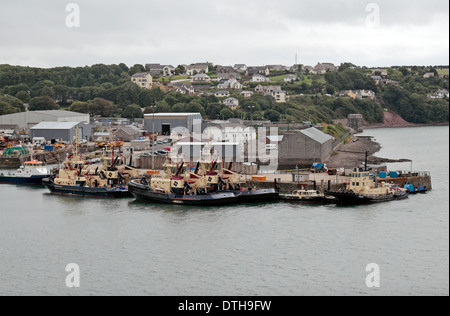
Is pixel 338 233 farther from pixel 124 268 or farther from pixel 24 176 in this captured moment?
pixel 24 176

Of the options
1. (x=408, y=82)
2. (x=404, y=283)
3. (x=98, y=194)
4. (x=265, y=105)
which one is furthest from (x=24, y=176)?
(x=408, y=82)

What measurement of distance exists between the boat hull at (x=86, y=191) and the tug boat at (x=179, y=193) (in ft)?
3.22

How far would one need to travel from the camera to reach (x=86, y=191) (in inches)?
938

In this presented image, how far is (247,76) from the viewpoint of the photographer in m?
81.4

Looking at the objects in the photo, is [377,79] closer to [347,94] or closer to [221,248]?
[347,94]

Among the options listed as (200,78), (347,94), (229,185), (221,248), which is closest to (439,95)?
(347,94)

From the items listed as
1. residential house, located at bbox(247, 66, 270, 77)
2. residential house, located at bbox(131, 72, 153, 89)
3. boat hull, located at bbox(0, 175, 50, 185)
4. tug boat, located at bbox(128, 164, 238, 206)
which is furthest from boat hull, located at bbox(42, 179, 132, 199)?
residential house, located at bbox(247, 66, 270, 77)

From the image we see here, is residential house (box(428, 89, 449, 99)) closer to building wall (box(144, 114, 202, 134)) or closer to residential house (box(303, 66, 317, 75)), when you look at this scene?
residential house (box(303, 66, 317, 75))

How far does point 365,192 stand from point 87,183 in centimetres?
1068

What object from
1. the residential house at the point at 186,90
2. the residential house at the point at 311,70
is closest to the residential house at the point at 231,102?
the residential house at the point at 186,90

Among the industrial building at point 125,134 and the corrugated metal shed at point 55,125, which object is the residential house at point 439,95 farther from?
the corrugated metal shed at point 55,125

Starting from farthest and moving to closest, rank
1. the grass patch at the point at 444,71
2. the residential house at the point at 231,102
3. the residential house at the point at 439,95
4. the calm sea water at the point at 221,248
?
the grass patch at the point at 444,71 < the residential house at the point at 439,95 < the residential house at the point at 231,102 < the calm sea water at the point at 221,248

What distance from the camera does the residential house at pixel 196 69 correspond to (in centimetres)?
8228

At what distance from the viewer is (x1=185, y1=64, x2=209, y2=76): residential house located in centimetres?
8228
